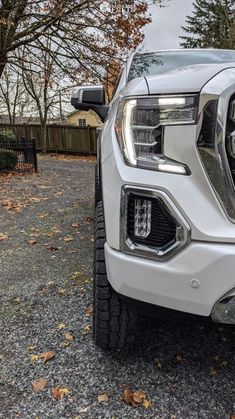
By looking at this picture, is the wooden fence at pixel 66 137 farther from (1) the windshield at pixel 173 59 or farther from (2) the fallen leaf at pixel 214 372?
(2) the fallen leaf at pixel 214 372

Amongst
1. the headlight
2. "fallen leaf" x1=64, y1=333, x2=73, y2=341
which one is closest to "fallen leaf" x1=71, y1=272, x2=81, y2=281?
"fallen leaf" x1=64, y1=333, x2=73, y2=341

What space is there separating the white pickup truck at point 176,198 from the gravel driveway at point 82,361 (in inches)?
13.1

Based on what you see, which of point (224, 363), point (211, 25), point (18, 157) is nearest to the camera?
point (224, 363)

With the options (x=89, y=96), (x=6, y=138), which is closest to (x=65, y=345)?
(x=89, y=96)

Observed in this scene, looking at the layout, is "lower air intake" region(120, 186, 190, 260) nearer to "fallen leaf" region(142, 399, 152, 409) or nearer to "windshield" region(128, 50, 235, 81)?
"fallen leaf" region(142, 399, 152, 409)

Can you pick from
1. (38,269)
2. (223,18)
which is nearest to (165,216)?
(38,269)

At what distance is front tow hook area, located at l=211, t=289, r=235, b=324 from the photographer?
139 centimetres

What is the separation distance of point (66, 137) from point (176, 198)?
1879 centimetres

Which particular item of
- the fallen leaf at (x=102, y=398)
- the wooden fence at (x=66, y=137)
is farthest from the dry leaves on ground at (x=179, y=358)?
the wooden fence at (x=66, y=137)

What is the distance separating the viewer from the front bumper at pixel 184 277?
137 cm

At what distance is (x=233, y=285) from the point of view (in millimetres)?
1362

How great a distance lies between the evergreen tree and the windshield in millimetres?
14209

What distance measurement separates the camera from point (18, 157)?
10.5 metres

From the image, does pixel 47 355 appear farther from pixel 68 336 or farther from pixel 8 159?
pixel 8 159
